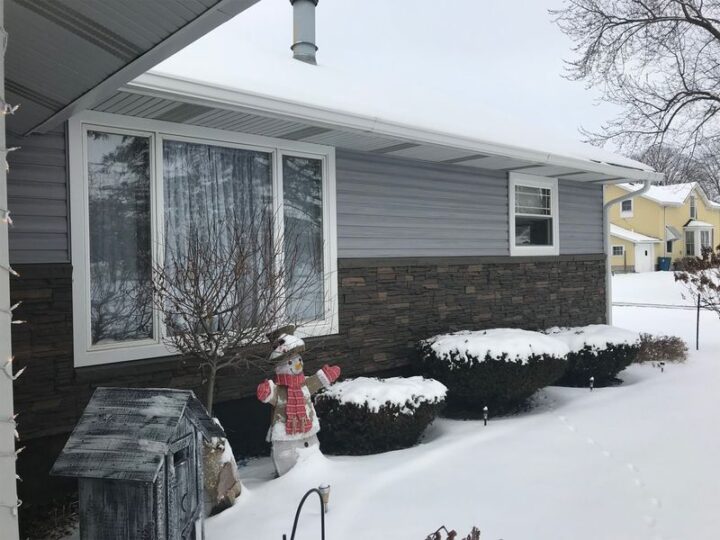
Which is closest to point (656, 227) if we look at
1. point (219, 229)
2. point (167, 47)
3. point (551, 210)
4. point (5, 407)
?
point (551, 210)

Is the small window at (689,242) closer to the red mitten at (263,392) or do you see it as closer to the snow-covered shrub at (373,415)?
the snow-covered shrub at (373,415)

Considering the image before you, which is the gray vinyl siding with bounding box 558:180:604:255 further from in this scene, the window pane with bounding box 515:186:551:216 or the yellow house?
the yellow house

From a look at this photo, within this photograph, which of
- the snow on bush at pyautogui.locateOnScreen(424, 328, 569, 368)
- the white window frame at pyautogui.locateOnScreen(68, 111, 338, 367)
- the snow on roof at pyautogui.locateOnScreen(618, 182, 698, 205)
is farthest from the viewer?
the snow on roof at pyautogui.locateOnScreen(618, 182, 698, 205)

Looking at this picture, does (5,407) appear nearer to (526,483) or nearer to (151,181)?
(151,181)

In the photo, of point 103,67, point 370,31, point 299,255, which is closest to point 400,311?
point 299,255

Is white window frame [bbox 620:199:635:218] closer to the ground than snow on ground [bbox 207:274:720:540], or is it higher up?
higher up

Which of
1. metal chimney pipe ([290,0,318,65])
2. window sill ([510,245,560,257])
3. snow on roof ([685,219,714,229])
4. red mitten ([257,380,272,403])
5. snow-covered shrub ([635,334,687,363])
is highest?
metal chimney pipe ([290,0,318,65])

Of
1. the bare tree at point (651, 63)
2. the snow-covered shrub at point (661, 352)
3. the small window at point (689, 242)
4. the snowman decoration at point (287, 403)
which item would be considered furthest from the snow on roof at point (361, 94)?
the small window at point (689, 242)

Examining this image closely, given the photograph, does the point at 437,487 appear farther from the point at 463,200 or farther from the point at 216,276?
the point at 463,200

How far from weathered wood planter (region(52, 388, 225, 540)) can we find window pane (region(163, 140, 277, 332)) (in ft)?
4.27

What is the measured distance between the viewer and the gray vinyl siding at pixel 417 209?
6.06 m

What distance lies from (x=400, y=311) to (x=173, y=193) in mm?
2923

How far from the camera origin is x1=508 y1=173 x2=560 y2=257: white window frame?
7914 mm

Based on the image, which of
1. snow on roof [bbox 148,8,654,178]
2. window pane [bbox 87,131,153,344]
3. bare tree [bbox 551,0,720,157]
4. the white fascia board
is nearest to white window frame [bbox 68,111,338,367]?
window pane [bbox 87,131,153,344]
